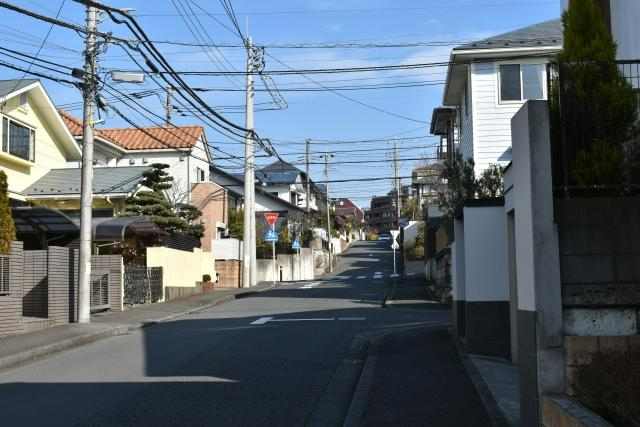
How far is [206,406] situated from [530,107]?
5222 millimetres

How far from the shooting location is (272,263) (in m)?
45.8

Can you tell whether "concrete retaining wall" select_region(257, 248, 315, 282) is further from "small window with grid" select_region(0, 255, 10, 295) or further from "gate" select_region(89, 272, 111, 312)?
"small window with grid" select_region(0, 255, 10, 295)

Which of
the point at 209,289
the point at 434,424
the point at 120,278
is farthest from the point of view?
the point at 209,289

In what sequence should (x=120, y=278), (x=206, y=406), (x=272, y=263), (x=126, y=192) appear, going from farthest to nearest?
(x=272, y=263) → (x=126, y=192) → (x=120, y=278) → (x=206, y=406)

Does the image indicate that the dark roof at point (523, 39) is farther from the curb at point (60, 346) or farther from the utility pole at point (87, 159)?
the curb at point (60, 346)

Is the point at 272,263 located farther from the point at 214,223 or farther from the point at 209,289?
the point at 209,289

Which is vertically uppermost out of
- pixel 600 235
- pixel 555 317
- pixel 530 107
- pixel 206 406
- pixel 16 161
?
A: pixel 16 161

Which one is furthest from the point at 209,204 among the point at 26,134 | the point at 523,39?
the point at 523,39

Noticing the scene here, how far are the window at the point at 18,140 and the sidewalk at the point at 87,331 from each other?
7842mm

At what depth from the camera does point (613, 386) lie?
5293mm

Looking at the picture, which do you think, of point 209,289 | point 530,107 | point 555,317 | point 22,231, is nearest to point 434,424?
point 555,317

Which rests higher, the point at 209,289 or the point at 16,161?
the point at 16,161

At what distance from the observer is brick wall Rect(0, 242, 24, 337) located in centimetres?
1609

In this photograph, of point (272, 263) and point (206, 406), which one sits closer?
point (206, 406)
